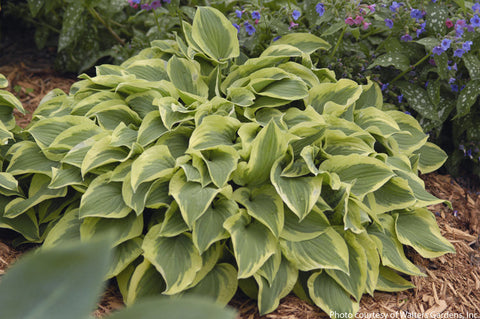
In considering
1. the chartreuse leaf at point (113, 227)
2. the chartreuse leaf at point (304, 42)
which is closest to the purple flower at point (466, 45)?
the chartreuse leaf at point (304, 42)

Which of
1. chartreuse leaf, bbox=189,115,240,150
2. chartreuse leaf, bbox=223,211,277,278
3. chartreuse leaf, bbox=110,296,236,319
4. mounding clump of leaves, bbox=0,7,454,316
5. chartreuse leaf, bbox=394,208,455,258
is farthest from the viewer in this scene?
chartreuse leaf, bbox=394,208,455,258

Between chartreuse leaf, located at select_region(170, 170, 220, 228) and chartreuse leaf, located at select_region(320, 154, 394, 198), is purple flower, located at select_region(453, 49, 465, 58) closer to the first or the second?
chartreuse leaf, located at select_region(320, 154, 394, 198)

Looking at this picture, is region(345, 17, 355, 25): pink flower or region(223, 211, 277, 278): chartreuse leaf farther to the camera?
region(345, 17, 355, 25): pink flower

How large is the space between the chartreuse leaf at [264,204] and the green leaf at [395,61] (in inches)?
40.3

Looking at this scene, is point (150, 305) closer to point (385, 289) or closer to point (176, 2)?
point (385, 289)

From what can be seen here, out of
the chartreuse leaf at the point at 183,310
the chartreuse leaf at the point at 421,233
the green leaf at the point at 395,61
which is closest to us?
the chartreuse leaf at the point at 183,310

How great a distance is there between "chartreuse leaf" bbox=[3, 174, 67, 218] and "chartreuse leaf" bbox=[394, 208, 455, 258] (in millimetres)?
1400

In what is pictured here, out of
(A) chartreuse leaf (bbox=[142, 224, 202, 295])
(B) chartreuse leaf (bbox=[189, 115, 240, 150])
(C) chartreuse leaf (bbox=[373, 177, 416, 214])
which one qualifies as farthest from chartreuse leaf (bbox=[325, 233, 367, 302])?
(B) chartreuse leaf (bbox=[189, 115, 240, 150])

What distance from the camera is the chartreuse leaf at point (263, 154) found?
1.79 meters

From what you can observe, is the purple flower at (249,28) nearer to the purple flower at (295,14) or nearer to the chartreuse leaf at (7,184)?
the purple flower at (295,14)

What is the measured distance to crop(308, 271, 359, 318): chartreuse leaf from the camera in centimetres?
171

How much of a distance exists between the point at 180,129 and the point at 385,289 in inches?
41.2

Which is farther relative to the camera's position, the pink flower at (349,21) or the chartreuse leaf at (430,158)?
the chartreuse leaf at (430,158)

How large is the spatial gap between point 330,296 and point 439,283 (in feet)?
1.85
